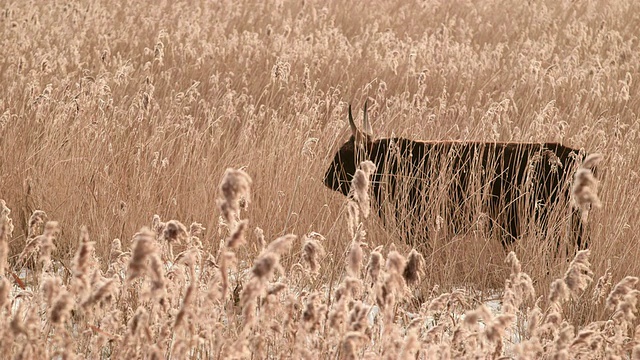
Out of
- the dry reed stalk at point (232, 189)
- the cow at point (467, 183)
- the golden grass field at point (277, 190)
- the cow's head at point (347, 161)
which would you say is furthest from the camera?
the cow's head at point (347, 161)

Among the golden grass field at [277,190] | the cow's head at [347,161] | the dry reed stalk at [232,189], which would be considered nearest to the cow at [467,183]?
the cow's head at [347,161]

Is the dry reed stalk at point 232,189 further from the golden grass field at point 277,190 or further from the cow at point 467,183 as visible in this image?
the cow at point 467,183

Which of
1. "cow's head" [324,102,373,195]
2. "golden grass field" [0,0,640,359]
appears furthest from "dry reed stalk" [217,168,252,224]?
"cow's head" [324,102,373,195]

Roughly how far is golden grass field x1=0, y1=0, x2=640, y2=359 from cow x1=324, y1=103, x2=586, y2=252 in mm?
126

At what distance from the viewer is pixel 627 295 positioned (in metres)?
1.97

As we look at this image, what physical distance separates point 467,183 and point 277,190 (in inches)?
37.3

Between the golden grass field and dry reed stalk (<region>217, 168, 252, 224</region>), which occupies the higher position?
dry reed stalk (<region>217, 168, 252, 224</region>)

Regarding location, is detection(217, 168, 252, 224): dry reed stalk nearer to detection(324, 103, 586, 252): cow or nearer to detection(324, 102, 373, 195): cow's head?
detection(324, 103, 586, 252): cow

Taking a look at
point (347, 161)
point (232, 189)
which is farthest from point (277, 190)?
point (232, 189)

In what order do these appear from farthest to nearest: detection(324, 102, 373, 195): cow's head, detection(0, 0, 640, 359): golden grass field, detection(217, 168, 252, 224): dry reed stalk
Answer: detection(324, 102, 373, 195): cow's head, detection(0, 0, 640, 359): golden grass field, detection(217, 168, 252, 224): dry reed stalk

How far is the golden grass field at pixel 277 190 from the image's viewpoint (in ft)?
6.37

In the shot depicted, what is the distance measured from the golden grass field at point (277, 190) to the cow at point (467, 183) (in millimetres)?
126

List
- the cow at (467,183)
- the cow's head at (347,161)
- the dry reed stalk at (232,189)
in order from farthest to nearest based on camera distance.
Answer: the cow's head at (347,161) → the cow at (467,183) → the dry reed stalk at (232,189)

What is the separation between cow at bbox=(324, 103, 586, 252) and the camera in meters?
3.83
